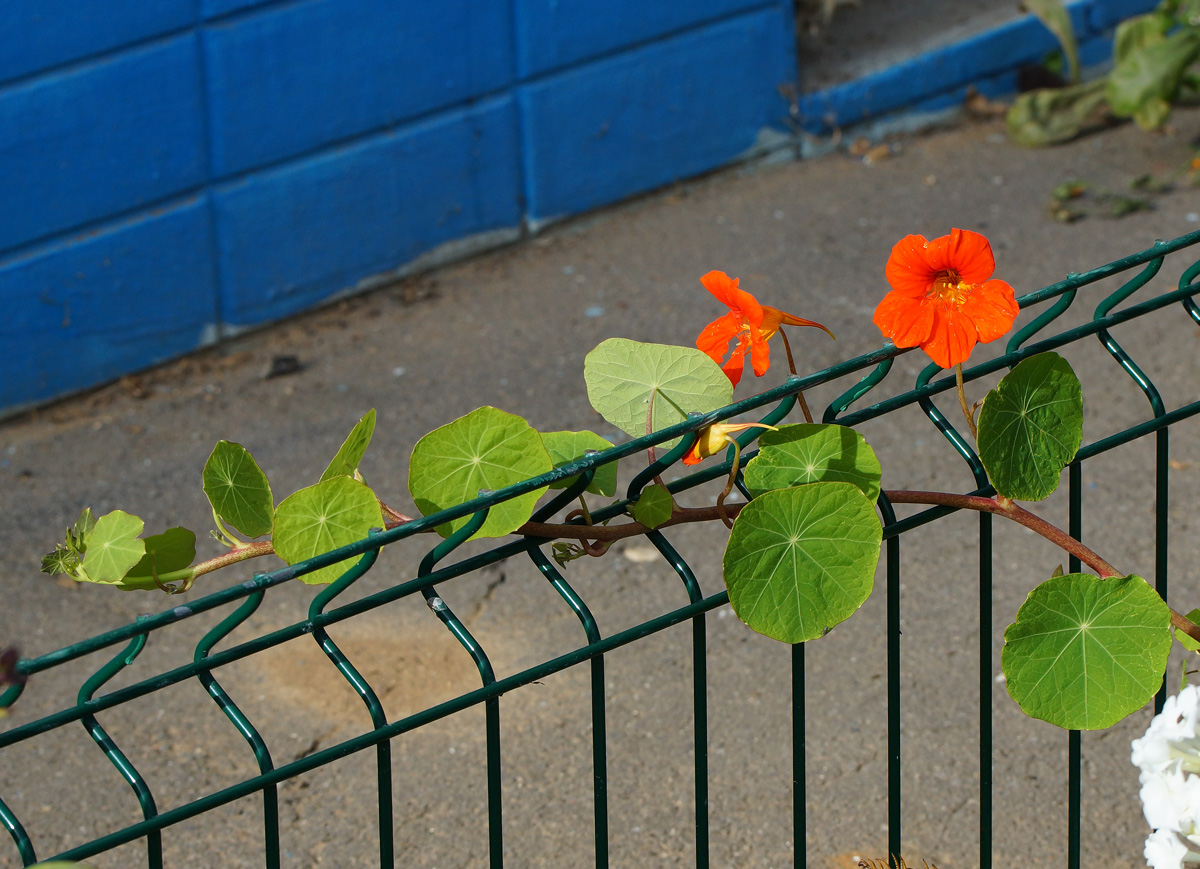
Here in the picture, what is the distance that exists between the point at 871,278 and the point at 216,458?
3582mm

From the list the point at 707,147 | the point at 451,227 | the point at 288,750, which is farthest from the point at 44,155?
the point at 707,147

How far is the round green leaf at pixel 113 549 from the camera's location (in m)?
1.11

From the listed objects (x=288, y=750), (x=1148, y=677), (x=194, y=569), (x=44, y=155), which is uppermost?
(x=194, y=569)

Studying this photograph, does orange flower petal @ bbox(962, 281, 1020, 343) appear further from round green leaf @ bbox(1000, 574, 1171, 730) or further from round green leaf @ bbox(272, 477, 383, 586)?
round green leaf @ bbox(272, 477, 383, 586)

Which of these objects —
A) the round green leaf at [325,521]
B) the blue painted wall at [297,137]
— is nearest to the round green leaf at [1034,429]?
the round green leaf at [325,521]

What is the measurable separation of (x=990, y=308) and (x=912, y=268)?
0.08 metres

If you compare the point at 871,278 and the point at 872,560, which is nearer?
the point at 872,560

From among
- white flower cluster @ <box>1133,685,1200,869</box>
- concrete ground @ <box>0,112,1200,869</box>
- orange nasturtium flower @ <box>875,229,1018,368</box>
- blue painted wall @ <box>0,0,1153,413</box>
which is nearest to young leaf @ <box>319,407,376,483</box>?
orange nasturtium flower @ <box>875,229,1018,368</box>

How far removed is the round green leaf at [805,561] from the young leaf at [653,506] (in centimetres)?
9

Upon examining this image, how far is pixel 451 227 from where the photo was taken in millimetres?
4699

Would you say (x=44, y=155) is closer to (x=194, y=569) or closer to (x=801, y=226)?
(x=801, y=226)

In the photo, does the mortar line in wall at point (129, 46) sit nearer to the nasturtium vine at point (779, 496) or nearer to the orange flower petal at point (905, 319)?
the nasturtium vine at point (779, 496)

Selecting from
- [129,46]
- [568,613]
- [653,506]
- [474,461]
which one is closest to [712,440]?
[653,506]

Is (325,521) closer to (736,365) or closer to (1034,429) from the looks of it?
(736,365)
